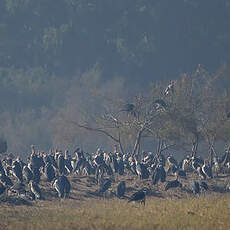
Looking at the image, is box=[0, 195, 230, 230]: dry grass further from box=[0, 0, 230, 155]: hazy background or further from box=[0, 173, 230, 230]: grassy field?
box=[0, 0, 230, 155]: hazy background

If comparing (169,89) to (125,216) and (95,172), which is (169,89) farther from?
(125,216)


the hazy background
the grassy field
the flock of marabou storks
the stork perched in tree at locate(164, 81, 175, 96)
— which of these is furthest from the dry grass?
the hazy background

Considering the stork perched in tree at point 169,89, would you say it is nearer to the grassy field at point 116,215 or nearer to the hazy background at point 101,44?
the grassy field at point 116,215

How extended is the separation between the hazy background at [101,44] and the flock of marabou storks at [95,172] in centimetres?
3833

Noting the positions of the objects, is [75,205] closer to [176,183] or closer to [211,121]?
[176,183]

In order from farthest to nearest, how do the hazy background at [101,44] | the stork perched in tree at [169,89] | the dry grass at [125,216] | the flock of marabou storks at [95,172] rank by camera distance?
the hazy background at [101,44] < the stork perched in tree at [169,89] < the flock of marabou storks at [95,172] < the dry grass at [125,216]

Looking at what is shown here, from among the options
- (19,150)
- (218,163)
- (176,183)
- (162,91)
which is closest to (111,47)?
(19,150)

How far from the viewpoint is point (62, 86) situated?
7000 cm

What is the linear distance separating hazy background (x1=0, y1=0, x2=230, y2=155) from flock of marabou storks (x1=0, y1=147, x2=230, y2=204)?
1509 inches

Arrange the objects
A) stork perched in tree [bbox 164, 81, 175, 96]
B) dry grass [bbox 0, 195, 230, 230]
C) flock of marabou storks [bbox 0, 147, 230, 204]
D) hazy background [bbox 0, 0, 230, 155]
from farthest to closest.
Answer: hazy background [bbox 0, 0, 230, 155] → stork perched in tree [bbox 164, 81, 175, 96] → flock of marabou storks [bbox 0, 147, 230, 204] → dry grass [bbox 0, 195, 230, 230]

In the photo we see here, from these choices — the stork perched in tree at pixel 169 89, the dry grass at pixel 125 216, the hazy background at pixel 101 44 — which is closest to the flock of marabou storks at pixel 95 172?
the dry grass at pixel 125 216

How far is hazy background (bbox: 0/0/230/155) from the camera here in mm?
69625

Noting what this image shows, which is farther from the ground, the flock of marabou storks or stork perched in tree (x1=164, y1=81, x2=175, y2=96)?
stork perched in tree (x1=164, y1=81, x2=175, y2=96)

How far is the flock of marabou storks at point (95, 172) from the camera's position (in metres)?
21.0
